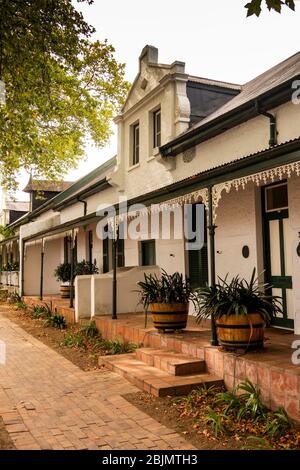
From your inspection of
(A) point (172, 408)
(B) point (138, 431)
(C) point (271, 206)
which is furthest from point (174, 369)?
(C) point (271, 206)

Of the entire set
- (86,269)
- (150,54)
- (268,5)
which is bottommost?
(86,269)

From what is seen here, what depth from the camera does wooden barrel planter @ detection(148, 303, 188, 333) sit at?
24.5ft

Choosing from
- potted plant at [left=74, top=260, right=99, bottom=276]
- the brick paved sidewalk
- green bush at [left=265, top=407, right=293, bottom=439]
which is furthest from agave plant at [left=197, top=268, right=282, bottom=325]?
potted plant at [left=74, top=260, right=99, bottom=276]

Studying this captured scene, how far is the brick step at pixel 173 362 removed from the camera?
6113 millimetres

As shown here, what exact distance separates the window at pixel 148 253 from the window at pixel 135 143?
8.35 feet

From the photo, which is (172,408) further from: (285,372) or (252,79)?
(252,79)

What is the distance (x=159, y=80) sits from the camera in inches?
446

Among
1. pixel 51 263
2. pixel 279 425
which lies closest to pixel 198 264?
pixel 279 425

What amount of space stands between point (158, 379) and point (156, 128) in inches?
314

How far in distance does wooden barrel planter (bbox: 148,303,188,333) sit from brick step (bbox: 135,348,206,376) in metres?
0.52

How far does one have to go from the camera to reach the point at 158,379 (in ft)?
19.6

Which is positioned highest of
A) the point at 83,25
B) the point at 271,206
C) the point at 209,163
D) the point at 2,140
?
the point at 83,25

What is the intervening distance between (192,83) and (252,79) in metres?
1.69

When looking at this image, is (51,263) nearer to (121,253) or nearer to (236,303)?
(121,253)
